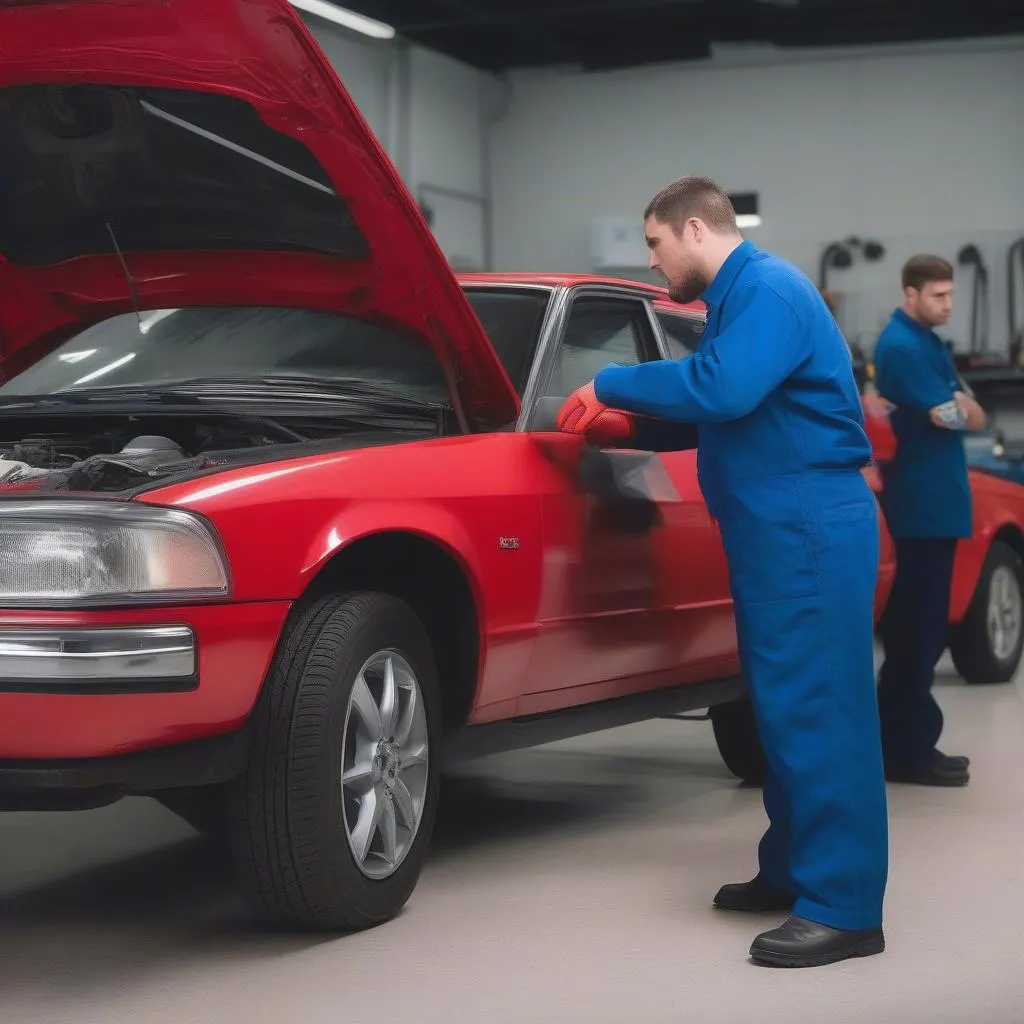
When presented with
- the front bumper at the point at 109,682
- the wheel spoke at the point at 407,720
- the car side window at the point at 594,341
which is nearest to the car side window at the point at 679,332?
the car side window at the point at 594,341

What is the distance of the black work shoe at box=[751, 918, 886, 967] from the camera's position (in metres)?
3.69

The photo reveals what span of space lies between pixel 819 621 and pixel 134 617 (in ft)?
4.70

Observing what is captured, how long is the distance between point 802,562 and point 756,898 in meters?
0.88

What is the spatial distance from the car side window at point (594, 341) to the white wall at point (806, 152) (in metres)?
11.4

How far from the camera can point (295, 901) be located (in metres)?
3.72

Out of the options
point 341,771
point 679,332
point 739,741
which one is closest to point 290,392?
point 341,771

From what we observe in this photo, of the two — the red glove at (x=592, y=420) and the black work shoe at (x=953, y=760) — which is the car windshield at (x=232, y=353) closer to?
the red glove at (x=592, y=420)

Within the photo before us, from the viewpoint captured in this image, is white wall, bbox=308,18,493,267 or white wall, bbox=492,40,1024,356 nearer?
white wall, bbox=308,18,493,267

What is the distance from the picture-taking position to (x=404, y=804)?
4.02 metres

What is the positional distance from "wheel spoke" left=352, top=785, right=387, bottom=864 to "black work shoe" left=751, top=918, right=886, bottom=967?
0.85 m

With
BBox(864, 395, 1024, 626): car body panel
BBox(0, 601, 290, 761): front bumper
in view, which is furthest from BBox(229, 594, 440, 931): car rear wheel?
BBox(864, 395, 1024, 626): car body panel

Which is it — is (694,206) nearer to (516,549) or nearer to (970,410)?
(516,549)

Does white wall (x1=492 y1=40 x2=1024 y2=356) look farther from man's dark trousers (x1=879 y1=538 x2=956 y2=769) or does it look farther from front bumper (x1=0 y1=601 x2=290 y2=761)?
front bumper (x1=0 y1=601 x2=290 y2=761)

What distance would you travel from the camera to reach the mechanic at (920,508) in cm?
596
